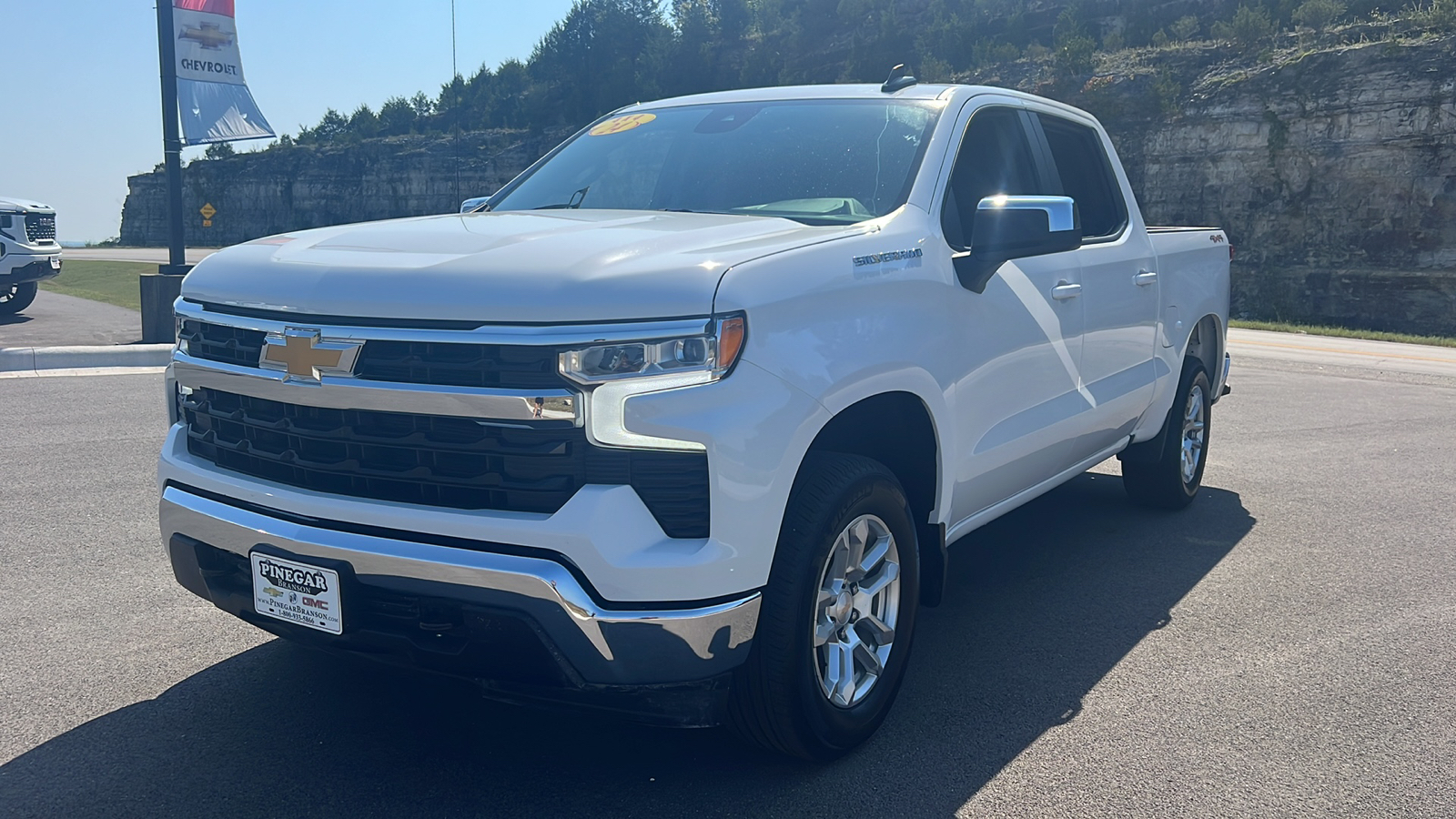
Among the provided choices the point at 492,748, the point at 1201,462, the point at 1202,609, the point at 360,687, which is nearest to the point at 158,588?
Answer: the point at 360,687

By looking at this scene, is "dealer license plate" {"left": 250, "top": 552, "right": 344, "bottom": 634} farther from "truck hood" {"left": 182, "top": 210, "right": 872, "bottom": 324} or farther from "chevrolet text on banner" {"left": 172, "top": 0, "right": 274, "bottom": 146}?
"chevrolet text on banner" {"left": 172, "top": 0, "right": 274, "bottom": 146}

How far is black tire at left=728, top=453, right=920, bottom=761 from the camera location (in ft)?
9.63

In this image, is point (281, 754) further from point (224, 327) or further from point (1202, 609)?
point (1202, 609)

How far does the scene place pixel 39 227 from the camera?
17.0m

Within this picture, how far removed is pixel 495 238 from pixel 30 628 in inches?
96.4

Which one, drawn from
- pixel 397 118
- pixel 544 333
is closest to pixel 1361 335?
pixel 544 333

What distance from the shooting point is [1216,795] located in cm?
314

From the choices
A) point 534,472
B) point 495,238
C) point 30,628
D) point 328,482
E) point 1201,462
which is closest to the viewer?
point 534,472

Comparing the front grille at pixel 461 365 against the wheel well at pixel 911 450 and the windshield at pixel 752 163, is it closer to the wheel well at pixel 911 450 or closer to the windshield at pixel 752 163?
the wheel well at pixel 911 450

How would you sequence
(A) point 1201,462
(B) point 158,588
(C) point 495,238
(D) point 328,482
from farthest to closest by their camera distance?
(A) point 1201,462 < (B) point 158,588 < (C) point 495,238 < (D) point 328,482

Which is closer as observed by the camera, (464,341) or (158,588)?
(464,341)

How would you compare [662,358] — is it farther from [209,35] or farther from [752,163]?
[209,35]

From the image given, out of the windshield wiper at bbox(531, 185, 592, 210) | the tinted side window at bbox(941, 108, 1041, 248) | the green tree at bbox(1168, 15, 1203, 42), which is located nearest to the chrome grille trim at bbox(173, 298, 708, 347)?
the tinted side window at bbox(941, 108, 1041, 248)

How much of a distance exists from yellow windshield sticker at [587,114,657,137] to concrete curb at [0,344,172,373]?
824 centimetres
